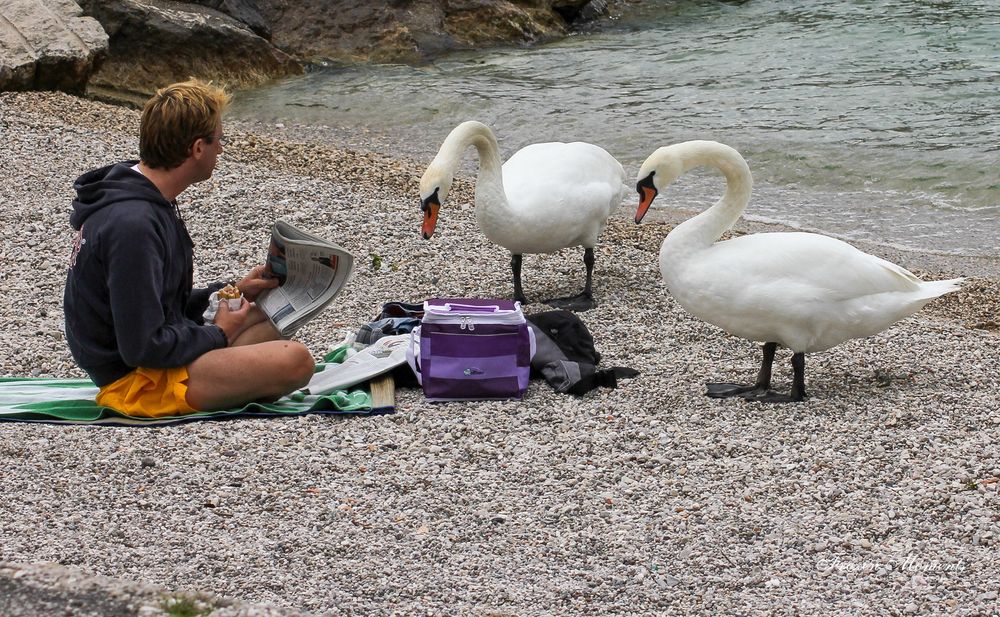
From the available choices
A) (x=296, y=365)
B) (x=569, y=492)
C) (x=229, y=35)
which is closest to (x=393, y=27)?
(x=229, y=35)

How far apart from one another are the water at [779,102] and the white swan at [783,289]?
493 centimetres

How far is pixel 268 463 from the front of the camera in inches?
176

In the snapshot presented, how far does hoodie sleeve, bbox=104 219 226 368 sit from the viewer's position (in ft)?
14.5

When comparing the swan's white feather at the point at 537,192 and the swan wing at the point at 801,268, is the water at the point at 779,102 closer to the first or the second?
the swan's white feather at the point at 537,192

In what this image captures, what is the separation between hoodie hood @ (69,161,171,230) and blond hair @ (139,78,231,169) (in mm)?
107

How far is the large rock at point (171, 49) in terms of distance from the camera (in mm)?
16172

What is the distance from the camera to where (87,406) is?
491cm

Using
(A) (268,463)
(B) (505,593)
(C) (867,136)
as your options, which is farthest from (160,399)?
(C) (867,136)

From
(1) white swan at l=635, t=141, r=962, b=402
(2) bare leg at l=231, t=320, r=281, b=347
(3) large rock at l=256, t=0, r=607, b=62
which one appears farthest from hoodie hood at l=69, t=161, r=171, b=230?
(3) large rock at l=256, t=0, r=607, b=62

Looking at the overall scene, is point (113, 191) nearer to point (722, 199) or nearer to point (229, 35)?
point (722, 199)

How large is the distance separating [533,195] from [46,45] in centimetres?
775

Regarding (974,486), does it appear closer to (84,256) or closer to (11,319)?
(84,256)

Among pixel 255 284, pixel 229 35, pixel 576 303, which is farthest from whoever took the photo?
pixel 229 35

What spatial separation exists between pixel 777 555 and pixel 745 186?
2536 mm
